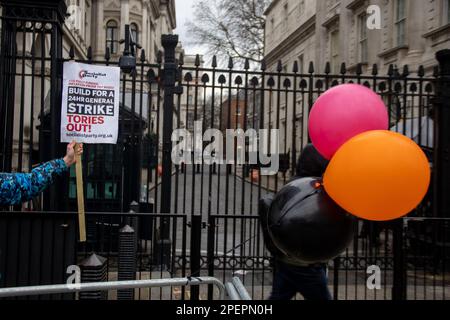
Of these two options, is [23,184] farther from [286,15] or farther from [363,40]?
[286,15]

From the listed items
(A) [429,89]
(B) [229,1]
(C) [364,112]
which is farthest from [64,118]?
(B) [229,1]

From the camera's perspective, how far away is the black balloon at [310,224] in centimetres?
280

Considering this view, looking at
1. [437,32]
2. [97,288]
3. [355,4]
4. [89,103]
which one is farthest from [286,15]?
[97,288]

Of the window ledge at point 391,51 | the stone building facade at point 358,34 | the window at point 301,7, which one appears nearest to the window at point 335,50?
the stone building facade at point 358,34

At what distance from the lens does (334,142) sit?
2898 millimetres

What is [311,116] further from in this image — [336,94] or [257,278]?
[257,278]

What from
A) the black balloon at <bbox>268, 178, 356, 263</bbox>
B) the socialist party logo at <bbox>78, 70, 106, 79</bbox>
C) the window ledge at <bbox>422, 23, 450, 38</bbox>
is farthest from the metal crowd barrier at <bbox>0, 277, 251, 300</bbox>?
the window ledge at <bbox>422, 23, 450, 38</bbox>

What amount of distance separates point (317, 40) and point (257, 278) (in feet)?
68.9

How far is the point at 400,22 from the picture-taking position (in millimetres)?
16266

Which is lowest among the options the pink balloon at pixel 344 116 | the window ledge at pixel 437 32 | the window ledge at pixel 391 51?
the pink balloon at pixel 344 116

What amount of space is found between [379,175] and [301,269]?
1.43 metres

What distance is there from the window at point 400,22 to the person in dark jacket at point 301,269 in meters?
14.2

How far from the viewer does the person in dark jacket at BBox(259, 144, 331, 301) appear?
11.1 feet

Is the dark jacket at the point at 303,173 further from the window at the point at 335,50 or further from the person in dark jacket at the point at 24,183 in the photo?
the window at the point at 335,50
